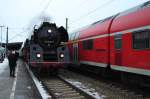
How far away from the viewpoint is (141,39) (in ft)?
45.3

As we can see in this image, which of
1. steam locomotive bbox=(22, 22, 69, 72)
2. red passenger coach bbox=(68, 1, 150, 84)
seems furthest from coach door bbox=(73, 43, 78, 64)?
red passenger coach bbox=(68, 1, 150, 84)

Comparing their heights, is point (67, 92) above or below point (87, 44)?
below

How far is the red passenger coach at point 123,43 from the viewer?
1362 cm

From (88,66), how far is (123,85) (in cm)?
555

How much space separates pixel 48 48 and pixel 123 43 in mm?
8121

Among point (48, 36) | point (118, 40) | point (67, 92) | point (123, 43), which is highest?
point (48, 36)

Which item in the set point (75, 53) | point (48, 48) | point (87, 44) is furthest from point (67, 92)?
point (75, 53)

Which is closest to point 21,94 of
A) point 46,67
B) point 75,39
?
point 46,67

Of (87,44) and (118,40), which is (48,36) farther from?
(118,40)

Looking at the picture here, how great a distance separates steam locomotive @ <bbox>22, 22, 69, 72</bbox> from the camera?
22.0 m

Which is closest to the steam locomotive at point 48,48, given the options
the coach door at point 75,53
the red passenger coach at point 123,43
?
the red passenger coach at point 123,43

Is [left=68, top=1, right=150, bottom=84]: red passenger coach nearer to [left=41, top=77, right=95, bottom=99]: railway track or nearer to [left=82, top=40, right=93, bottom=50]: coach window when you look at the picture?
[left=82, top=40, right=93, bottom=50]: coach window

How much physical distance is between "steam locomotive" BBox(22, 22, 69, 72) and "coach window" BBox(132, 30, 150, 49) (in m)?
8.35

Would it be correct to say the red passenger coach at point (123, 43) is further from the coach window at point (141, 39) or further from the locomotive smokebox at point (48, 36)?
the locomotive smokebox at point (48, 36)
